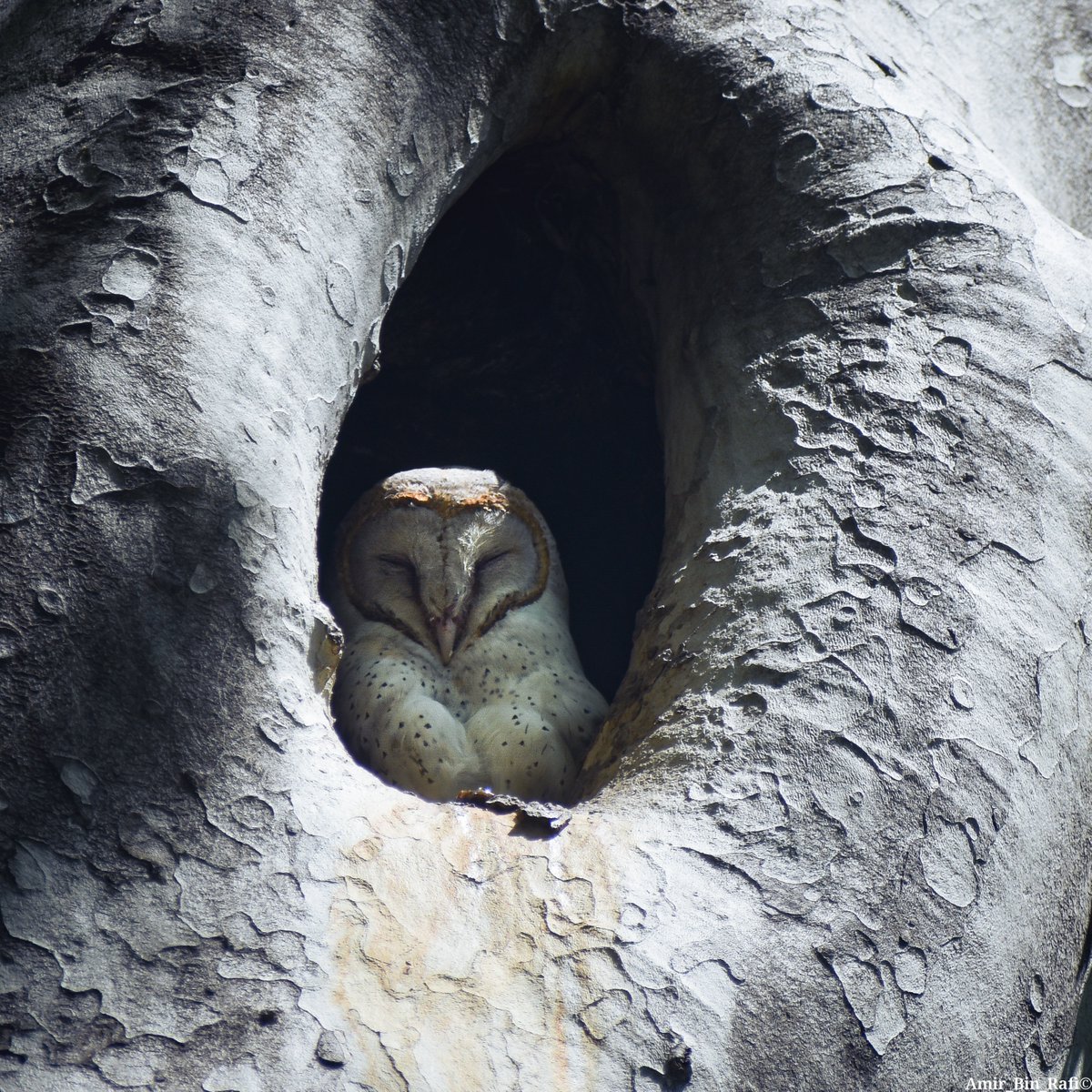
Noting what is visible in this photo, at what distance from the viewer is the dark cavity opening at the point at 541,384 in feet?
8.03

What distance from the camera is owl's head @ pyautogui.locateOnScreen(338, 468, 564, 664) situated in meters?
2.34

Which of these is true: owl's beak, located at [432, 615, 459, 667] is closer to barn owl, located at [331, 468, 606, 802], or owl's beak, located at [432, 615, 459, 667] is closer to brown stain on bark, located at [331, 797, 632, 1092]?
barn owl, located at [331, 468, 606, 802]

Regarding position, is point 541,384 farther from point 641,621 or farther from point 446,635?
point 641,621

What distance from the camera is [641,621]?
80.5 inches

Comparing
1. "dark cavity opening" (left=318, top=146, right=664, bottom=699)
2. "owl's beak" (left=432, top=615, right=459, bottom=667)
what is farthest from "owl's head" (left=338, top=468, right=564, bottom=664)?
"dark cavity opening" (left=318, top=146, right=664, bottom=699)

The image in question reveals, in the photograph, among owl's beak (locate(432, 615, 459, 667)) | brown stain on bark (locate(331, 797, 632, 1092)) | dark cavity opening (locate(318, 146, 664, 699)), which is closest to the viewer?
brown stain on bark (locate(331, 797, 632, 1092))

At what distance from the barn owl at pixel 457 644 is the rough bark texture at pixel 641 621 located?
0.92 ft

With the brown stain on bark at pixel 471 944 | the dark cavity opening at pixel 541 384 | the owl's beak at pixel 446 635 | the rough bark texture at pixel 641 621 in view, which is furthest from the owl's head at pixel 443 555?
the brown stain on bark at pixel 471 944

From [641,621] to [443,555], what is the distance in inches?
18.7

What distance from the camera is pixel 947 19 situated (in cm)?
259

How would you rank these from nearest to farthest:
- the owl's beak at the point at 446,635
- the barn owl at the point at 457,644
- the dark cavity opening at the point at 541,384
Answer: the barn owl at the point at 457,644 < the owl's beak at the point at 446,635 < the dark cavity opening at the point at 541,384

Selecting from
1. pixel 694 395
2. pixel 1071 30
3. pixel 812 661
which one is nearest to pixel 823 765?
pixel 812 661

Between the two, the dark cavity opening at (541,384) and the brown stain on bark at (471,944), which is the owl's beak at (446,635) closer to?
the dark cavity opening at (541,384)

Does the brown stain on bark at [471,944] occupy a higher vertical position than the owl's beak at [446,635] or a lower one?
lower
